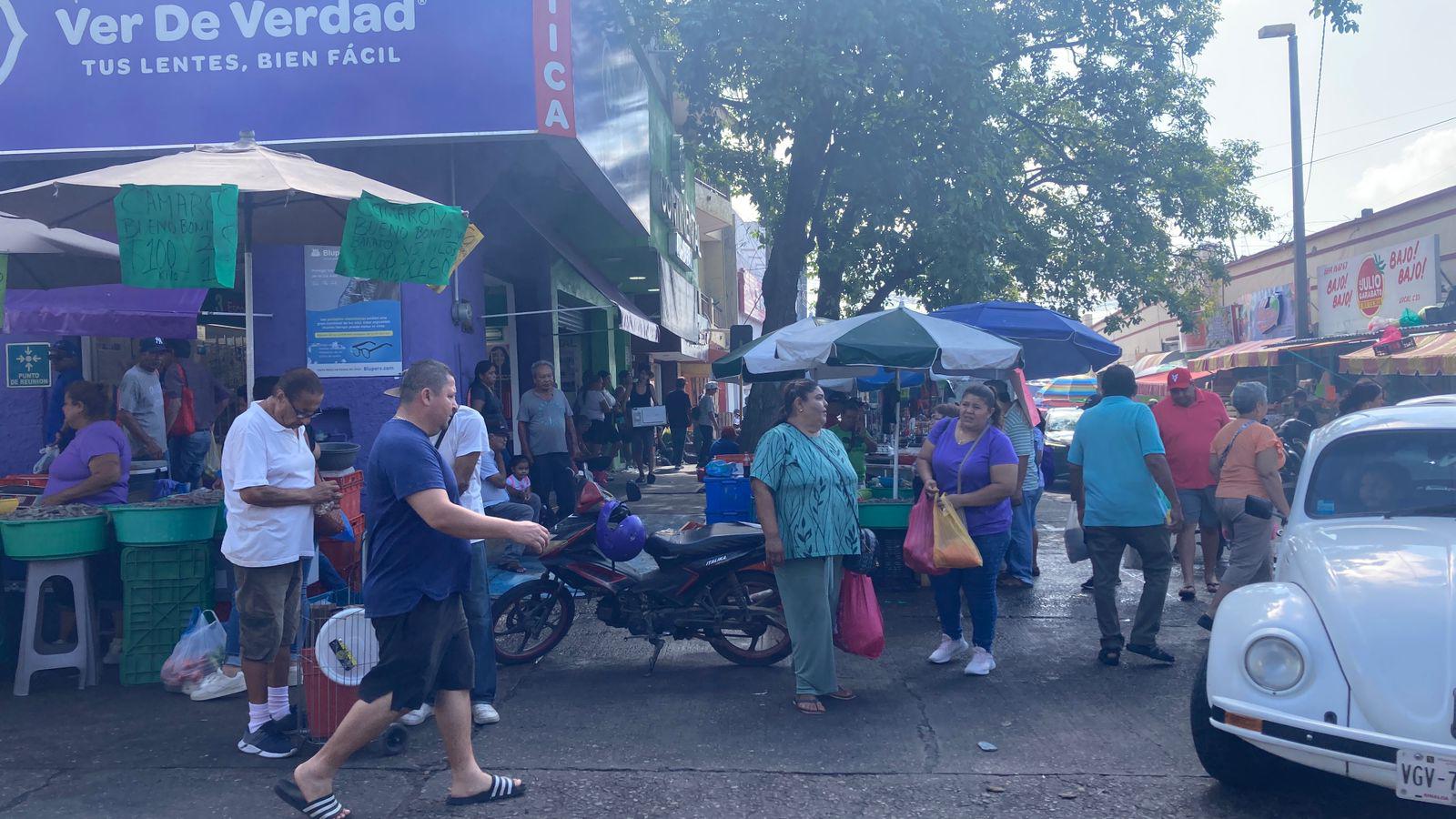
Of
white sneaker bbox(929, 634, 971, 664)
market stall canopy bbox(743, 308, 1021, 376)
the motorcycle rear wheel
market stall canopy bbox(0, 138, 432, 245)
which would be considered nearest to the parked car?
market stall canopy bbox(743, 308, 1021, 376)

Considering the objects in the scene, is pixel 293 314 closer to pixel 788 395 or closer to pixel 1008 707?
pixel 788 395

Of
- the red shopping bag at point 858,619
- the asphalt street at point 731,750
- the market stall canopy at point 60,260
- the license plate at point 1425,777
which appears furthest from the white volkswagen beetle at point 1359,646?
the market stall canopy at point 60,260

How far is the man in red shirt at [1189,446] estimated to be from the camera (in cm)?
847

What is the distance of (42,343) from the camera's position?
967 cm

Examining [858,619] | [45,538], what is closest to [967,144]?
[858,619]

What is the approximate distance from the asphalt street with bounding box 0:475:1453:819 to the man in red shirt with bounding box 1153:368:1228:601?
166cm

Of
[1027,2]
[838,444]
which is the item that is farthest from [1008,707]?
[1027,2]

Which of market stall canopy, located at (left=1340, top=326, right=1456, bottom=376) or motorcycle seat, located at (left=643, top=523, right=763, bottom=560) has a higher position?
market stall canopy, located at (left=1340, top=326, right=1456, bottom=376)

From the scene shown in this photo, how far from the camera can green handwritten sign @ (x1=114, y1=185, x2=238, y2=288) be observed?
5.61 m

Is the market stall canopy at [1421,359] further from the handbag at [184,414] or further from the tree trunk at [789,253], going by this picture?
the handbag at [184,414]

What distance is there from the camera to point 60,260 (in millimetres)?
7879

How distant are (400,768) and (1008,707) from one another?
3.13 meters

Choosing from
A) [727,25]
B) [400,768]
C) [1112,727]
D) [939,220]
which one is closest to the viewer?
[400,768]

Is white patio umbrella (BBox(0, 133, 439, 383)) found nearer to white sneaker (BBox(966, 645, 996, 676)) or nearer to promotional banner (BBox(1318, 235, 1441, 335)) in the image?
white sneaker (BBox(966, 645, 996, 676))
